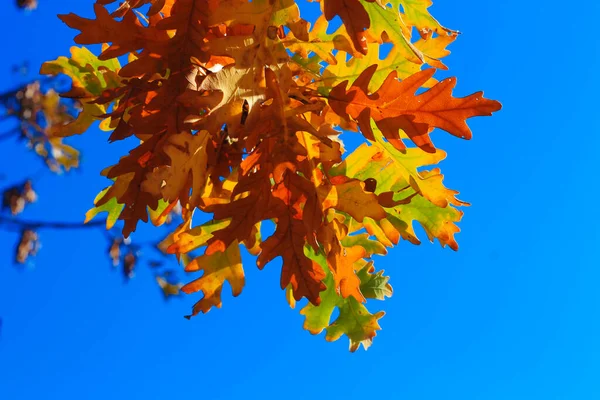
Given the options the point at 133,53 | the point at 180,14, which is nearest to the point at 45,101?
the point at 133,53

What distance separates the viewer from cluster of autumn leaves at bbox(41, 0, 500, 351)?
130cm

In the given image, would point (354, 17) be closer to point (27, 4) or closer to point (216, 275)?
point (216, 275)

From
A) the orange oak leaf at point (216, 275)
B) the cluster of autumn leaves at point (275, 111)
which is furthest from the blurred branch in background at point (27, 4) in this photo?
the orange oak leaf at point (216, 275)

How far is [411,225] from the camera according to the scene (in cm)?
182

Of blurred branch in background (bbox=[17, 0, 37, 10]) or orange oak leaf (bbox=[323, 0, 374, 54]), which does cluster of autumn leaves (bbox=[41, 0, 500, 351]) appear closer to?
orange oak leaf (bbox=[323, 0, 374, 54])

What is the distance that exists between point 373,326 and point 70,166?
309cm

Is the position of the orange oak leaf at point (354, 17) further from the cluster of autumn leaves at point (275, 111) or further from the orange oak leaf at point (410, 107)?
the orange oak leaf at point (410, 107)

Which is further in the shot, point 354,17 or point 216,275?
point 216,275

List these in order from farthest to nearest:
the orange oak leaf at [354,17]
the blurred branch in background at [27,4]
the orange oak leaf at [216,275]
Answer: the blurred branch in background at [27,4]
the orange oak leaf at [216,275]
the orange oak leaf at [354,17]

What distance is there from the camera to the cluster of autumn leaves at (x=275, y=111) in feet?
4.26

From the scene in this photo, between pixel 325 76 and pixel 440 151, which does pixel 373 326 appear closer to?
pixel 440 151

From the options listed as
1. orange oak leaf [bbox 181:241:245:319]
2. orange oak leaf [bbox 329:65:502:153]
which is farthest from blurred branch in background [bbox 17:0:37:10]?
orange oak leaf [bbox 329:65:502:153]

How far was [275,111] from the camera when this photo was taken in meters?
1.32

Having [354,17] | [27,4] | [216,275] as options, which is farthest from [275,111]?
[27,4]
